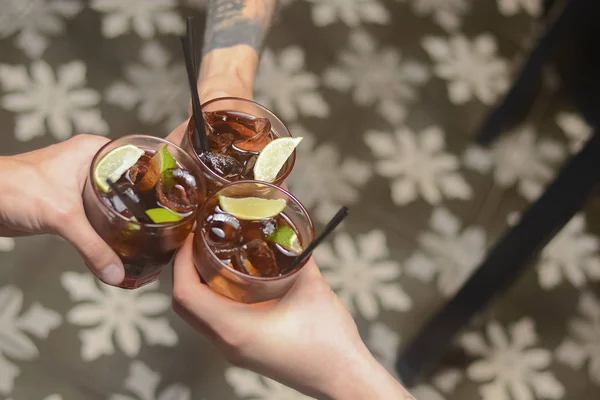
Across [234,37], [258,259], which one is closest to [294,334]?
[258,259]

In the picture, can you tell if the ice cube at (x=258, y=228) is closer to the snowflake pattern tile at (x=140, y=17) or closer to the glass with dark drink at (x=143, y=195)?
the glass with dark drink at (x=143, y=195)

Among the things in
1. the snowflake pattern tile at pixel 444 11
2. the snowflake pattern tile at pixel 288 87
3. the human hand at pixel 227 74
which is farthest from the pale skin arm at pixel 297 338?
the snowflake pattern tile at pixel 444 11

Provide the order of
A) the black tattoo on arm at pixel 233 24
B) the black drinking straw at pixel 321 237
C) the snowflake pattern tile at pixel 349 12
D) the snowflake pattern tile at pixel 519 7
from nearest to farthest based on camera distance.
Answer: the black drinking straw at pixel 321 237, the black tattoo on arm at pixel 233 24, the snowflake pattern tile at pixel 349 12, the snowflake pattern tile at pixel 519 7

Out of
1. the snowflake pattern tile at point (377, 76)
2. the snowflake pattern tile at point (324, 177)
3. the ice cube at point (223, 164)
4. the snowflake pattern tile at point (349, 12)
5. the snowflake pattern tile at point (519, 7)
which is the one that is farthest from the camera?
the snowflake pattern tile at point (519, 7)

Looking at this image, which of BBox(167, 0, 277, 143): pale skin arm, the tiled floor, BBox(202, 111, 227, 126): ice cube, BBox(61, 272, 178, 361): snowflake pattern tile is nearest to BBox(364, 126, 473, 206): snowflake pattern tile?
the tiled floor

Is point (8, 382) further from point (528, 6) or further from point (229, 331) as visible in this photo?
point (528, 6)

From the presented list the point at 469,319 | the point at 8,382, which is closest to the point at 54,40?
the point at 8,382
